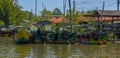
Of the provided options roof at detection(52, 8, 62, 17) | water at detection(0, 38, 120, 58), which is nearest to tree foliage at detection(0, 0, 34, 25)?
roof at detection(52, 8, 62, 17)

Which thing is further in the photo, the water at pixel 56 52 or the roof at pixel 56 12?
the roof at pixel 56 12

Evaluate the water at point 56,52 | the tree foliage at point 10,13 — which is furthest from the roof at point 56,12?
the water at point 56,52

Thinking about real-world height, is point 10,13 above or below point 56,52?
above

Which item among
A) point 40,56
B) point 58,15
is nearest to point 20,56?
point 40,56

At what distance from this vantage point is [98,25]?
50094 millimetres

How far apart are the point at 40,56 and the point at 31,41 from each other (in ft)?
48.6

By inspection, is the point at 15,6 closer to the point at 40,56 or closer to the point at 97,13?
the point at 97,13

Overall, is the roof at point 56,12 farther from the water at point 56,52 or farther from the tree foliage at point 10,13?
the water at point 56,52

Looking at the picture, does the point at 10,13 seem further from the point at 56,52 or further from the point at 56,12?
the point at 56,52

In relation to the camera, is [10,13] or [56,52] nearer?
[56,52]

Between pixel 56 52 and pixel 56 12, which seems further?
pixel 56 12

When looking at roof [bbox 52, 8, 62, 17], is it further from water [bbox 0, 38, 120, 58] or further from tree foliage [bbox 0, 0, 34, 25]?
water [bbox 0, 38, 120, 58]

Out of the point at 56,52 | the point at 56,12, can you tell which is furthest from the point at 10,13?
the point at 56,52

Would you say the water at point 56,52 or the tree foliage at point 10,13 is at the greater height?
the tree foliage at point 10,13
